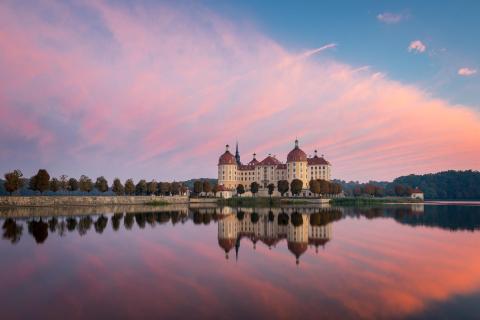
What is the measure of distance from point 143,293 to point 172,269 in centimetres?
436

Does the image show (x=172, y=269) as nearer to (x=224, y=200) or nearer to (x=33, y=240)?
(x=33, y=240)

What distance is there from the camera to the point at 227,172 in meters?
118

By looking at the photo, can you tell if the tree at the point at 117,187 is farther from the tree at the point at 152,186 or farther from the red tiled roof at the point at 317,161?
the red tiled roof at the point at 317,161

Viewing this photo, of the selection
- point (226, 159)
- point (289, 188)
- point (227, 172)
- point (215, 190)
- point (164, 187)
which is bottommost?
point (215, 190)

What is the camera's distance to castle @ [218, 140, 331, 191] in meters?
113

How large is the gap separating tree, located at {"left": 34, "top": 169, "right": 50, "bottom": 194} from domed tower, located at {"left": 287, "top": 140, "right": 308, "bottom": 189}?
206 feet

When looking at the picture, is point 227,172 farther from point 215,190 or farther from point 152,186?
point 152,186

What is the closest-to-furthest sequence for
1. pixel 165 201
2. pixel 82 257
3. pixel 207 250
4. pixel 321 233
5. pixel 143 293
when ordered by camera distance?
1. pixel 143 293
2. pixel 82 257
3. pixel 207 250
4. pixel 321 233
5. pixel 165 201

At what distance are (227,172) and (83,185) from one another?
42.8m

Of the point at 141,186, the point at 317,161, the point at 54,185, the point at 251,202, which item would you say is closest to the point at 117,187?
the point at 141,186

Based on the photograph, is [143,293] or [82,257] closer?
[143,293]

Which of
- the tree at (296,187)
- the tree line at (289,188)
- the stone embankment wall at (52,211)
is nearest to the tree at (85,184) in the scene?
the stone embankment wall at (52,211)

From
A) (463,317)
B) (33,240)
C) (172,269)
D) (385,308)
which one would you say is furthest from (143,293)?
(33,240)

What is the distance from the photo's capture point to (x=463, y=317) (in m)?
11.3
